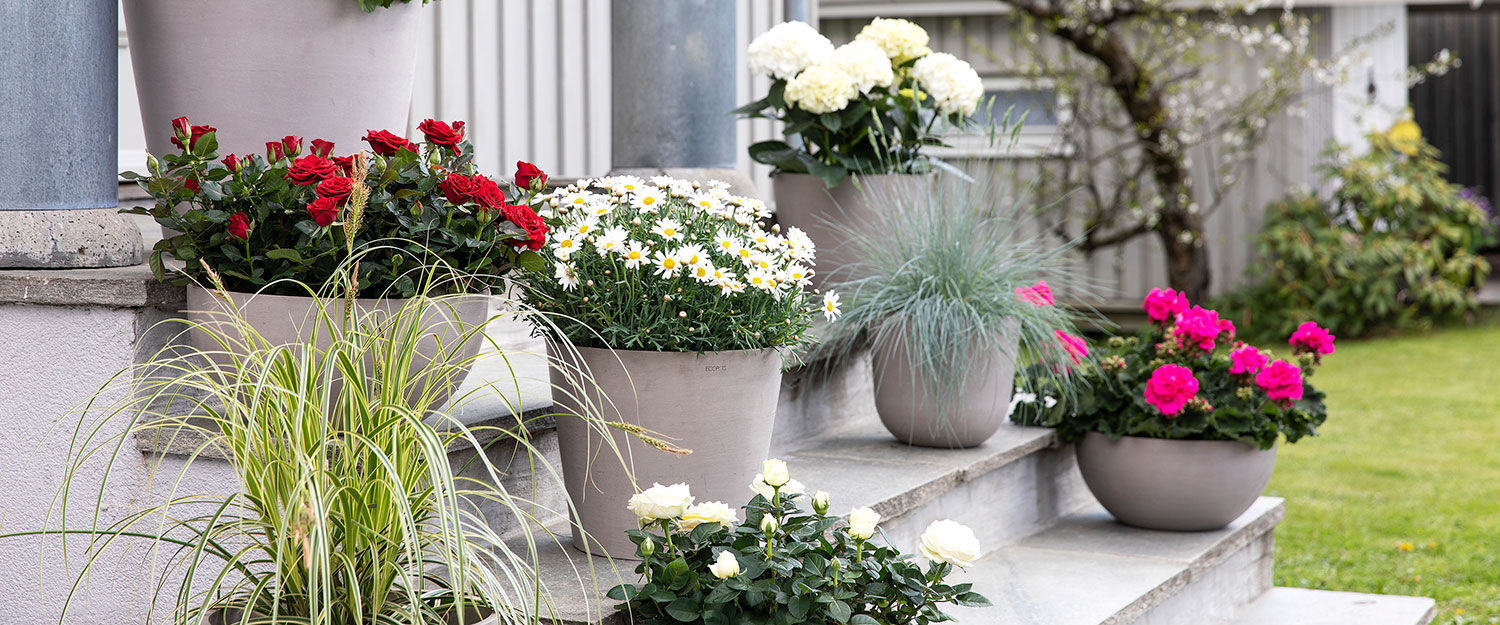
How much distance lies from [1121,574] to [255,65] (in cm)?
191

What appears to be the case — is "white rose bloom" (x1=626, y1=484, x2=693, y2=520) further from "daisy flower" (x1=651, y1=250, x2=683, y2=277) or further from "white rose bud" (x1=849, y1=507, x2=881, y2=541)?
"daisy flower" (x1=651, y1=250, x2=683, y2=277)

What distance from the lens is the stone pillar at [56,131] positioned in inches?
82.5

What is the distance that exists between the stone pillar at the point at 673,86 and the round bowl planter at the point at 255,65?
1.11m

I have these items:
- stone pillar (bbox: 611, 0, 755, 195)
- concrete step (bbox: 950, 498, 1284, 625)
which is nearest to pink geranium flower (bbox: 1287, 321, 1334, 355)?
concrete step (bbox: 950, 498, 1284, 625)

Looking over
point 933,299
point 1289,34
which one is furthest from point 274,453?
point 1289,34

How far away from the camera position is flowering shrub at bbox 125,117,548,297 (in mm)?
1898

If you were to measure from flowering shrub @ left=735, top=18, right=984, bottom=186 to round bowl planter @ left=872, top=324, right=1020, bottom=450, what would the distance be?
19.1 inches

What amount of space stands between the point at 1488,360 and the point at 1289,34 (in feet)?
7.85

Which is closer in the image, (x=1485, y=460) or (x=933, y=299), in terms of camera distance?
(x=933, y=299)

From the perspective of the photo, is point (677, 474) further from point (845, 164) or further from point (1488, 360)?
point (1488, 360)

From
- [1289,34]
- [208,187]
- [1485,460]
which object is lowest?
[1485,460]

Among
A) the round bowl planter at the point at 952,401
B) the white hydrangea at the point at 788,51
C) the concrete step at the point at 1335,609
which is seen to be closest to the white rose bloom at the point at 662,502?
the round bowl planter at the point at 952,401

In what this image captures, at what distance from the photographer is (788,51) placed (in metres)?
3.21

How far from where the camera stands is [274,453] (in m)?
1.60
